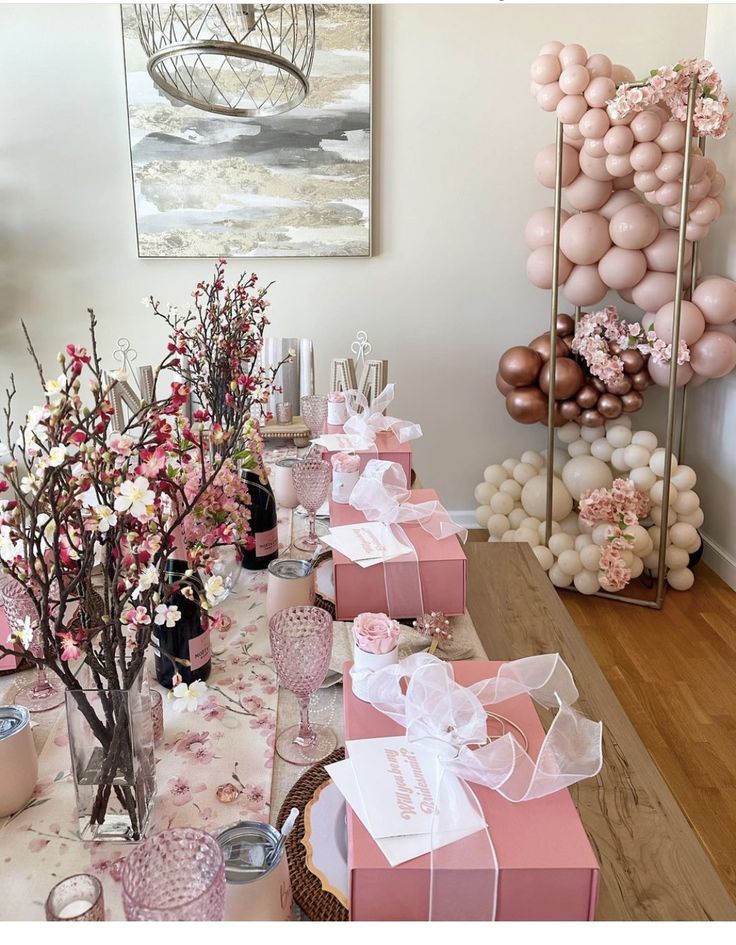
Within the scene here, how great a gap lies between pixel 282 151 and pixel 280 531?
7.66 ft

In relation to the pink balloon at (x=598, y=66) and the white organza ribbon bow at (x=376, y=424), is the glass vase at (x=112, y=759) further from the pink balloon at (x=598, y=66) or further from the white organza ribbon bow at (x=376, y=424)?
the pink balloon at (x=598, y=66)

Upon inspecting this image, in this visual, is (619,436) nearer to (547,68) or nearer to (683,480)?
(683,480)

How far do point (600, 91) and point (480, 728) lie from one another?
8.75 feet

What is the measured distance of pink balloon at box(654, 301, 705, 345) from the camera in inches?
127

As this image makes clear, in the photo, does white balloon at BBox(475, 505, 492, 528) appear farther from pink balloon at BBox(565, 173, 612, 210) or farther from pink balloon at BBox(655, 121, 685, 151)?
pink balloon at BBox(655, 121, 685, 151)

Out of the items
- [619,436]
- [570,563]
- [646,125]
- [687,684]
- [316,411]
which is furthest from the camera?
[619,436]

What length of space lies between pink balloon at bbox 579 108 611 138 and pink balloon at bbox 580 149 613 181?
0.14m

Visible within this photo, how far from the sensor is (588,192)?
10.7ft

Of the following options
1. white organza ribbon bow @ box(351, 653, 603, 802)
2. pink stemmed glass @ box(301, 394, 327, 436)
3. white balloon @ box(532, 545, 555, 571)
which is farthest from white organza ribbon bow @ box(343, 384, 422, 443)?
white balloon @ box(532, 545, 555, 571)

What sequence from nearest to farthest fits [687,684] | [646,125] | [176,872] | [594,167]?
[176,872] < [687,684] < [646,125] < [594,167]

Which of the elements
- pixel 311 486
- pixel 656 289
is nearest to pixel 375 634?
pixel 311 486

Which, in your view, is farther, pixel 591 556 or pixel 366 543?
pixel 591 556

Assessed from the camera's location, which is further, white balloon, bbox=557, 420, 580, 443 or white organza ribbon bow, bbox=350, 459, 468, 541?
white balloon, bbox=557, 420, 580, 443

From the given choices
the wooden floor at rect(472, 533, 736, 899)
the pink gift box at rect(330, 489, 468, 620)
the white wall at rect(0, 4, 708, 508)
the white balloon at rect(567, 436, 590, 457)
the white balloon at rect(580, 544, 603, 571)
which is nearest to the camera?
the pink gift box at rect(330, 489, 468, 620)
